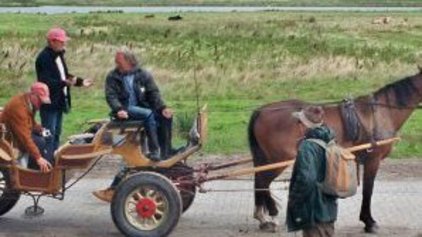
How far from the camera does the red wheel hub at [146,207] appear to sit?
388 inches

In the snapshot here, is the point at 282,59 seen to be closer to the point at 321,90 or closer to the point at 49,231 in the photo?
the point at 321,90

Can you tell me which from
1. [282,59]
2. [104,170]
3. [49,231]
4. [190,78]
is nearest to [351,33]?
[282,59]

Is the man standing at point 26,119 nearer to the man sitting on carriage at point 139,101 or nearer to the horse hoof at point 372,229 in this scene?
the man sitting on carriage at point 139,101

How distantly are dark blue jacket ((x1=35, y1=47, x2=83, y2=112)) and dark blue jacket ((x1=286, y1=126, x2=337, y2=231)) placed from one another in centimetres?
444

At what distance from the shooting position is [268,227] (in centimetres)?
1029

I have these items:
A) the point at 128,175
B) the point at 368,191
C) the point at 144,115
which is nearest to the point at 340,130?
the point at 368,191

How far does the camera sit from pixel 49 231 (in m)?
10.4

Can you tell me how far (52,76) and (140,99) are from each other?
1582 millimetres

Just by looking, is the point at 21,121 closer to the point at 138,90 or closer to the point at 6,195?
the point at 6,195

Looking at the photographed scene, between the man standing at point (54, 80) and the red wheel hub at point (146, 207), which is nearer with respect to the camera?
the red wheel hub at point (146, 207)

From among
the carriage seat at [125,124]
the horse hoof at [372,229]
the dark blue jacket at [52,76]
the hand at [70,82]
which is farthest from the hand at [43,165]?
the horse hoof at [372,229]

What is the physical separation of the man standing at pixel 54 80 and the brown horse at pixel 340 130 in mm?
2368

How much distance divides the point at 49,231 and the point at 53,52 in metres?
2.27

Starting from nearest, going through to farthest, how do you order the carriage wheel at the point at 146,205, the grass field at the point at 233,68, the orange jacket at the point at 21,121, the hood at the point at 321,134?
1. the hood at the point at 321,134
2. the carriage wheel at the point at 146,205
3. the orange jacket at the point at 21,121
4. the grass field at the point at 233,68
